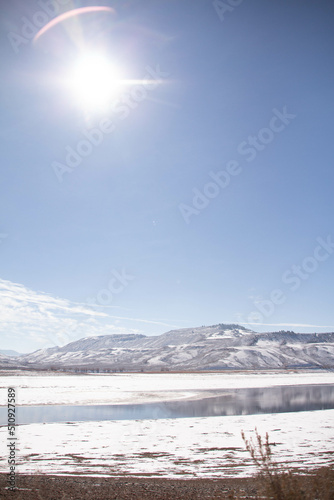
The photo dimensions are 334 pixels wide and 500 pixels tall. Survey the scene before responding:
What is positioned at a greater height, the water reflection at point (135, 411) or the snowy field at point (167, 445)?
the snowy field at point (167, 445)

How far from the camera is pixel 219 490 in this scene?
10.5 meters

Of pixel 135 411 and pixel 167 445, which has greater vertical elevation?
pixel 167 445

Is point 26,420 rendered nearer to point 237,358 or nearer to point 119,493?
point 119,493

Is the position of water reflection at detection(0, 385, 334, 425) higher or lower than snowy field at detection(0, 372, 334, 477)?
lower

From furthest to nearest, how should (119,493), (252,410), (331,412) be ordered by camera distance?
(252,410) < (331,412) < (119,493)

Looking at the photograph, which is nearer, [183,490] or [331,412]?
[183,490]

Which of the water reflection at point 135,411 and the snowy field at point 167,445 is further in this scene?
the water reflection at point 135,411

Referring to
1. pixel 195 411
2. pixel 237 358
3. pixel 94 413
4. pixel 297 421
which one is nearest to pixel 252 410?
pixel 195 411

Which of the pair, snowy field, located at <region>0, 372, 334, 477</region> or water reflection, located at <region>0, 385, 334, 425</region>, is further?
water reflection, located at <region>0, 385, 334, 425</region>

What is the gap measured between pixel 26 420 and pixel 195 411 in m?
14.4

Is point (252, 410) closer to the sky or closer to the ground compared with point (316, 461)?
closer to the ground

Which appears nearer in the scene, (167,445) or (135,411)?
(167,445)

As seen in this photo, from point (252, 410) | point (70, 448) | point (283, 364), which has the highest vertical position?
point (70, 448)

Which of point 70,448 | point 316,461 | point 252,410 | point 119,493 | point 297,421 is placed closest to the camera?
point 119,493
